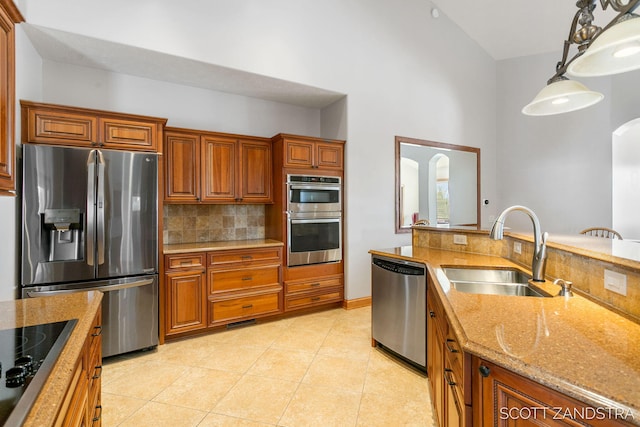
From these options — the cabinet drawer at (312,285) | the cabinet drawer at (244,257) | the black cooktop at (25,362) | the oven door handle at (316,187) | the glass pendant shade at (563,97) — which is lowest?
the cabinet drawer at (312,285)

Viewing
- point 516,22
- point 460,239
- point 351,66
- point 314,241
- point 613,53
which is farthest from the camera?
point 516,22

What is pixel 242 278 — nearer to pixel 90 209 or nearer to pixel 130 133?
pixel 90 209

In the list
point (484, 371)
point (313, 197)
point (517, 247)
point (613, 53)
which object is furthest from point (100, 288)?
point (613, 53)

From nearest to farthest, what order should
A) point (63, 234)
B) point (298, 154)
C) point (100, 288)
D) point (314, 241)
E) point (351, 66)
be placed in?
1. point (63, 234)
2. point (100, 288)
3. point (298, 154)
4. point (314, 241)
5. point (351, 66)

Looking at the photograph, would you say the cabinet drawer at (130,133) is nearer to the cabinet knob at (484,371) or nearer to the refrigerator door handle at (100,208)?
the refrigerator door handle at (100,208)

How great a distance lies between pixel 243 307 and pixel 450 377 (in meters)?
2.43

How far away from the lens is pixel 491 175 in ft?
17.7

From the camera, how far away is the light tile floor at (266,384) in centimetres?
193

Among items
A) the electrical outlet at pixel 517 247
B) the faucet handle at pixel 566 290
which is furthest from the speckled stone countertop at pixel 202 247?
the faucet handle at pixel 566 290

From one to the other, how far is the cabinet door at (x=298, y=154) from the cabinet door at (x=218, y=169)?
2.02ft

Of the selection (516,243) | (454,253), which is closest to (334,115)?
(454,253)

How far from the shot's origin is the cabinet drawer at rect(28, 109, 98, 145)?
245cm

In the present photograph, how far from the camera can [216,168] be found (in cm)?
346

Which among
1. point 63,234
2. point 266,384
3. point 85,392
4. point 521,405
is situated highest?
point 63,234
